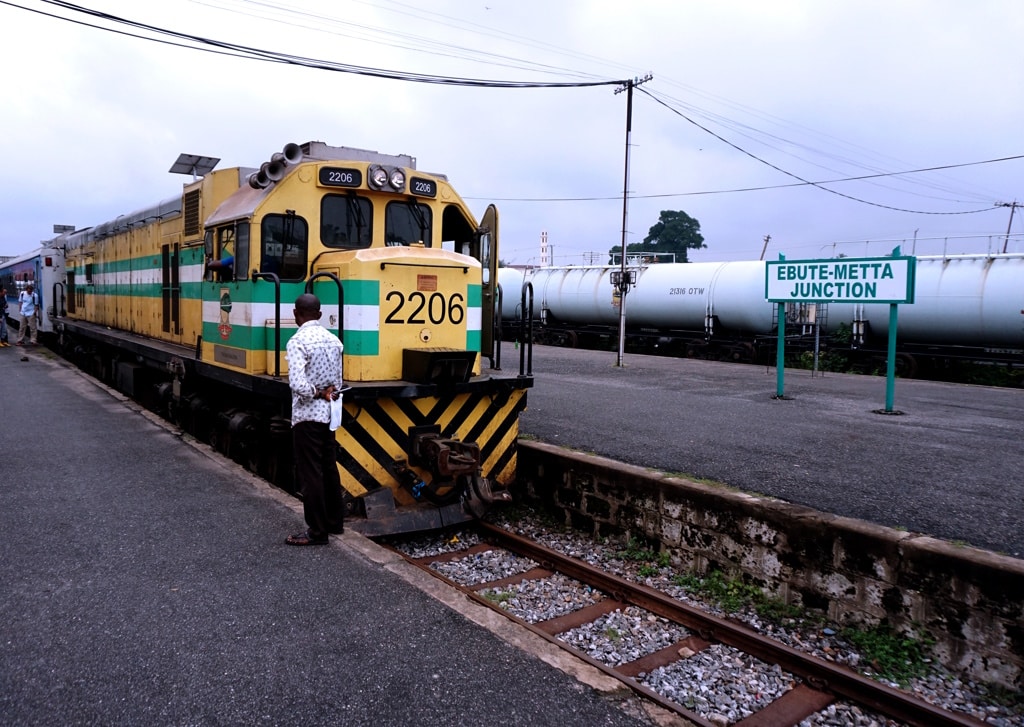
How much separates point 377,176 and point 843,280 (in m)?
8.10

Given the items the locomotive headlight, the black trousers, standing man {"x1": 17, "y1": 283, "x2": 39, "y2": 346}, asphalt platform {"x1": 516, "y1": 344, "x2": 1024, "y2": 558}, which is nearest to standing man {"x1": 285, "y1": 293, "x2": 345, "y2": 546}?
the black trousers

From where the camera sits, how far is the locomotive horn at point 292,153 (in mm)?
6461

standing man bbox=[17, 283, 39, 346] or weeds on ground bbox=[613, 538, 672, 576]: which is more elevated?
standing man bbox=[17, 283, 39, 346]

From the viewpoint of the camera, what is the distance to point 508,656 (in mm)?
3762

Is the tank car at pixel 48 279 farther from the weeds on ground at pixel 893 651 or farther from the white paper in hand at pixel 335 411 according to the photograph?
the weeds on ground at pixel 893 651

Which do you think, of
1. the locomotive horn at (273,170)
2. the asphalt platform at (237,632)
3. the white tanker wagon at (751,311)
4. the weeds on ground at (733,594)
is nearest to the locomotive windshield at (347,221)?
the locomotive horn at (273,170)

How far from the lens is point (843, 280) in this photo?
11.5 metres

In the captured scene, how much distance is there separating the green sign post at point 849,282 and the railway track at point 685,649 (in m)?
6.97

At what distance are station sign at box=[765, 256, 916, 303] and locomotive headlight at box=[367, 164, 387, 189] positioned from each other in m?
7.96

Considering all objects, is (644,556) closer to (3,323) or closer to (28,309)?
(28,309)

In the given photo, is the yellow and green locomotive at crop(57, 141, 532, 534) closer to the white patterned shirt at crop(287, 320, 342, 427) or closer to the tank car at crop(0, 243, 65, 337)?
the white patterned shirt at crop(287, 320, 342, 427)

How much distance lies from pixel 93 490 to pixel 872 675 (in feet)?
21.2

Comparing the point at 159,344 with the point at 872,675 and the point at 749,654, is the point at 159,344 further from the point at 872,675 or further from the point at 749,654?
the point at 872,675

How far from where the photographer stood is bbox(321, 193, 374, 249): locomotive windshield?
6.77m
